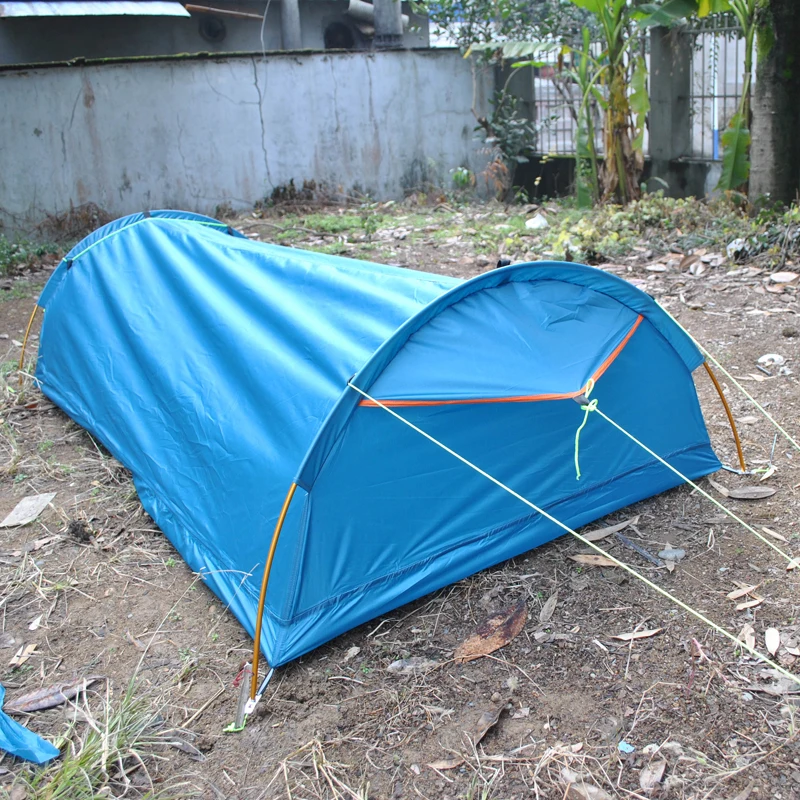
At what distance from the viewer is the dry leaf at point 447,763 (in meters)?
2.24

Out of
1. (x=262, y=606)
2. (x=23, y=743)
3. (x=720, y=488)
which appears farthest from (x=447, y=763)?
(x=720, y=488)

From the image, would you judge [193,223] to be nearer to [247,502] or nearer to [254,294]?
[254,294]

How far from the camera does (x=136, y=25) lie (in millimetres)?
10977

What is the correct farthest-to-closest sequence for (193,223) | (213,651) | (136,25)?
1. (136,25)
2. (193,223)
3. (213,651)

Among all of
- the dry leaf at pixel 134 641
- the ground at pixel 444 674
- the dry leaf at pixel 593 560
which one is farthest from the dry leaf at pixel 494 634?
the dry leaf at pixel 134 641

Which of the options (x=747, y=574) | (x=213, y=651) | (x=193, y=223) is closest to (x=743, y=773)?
(x=747, y=574)

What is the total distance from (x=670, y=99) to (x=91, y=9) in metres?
6.85

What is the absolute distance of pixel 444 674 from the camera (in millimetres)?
2572

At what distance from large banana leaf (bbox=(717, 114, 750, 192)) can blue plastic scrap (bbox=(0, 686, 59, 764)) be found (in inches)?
270

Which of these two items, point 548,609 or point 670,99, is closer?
point 548,609

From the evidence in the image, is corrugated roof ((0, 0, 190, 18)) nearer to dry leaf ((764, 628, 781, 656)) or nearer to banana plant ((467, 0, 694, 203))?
banana plant ((467, 0, 694, 203))

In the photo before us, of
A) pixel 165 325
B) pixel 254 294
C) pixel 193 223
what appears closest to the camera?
pixel 254 294

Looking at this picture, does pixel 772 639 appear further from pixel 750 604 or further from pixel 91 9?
pixel 91 9

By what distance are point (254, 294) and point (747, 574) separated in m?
2.13
